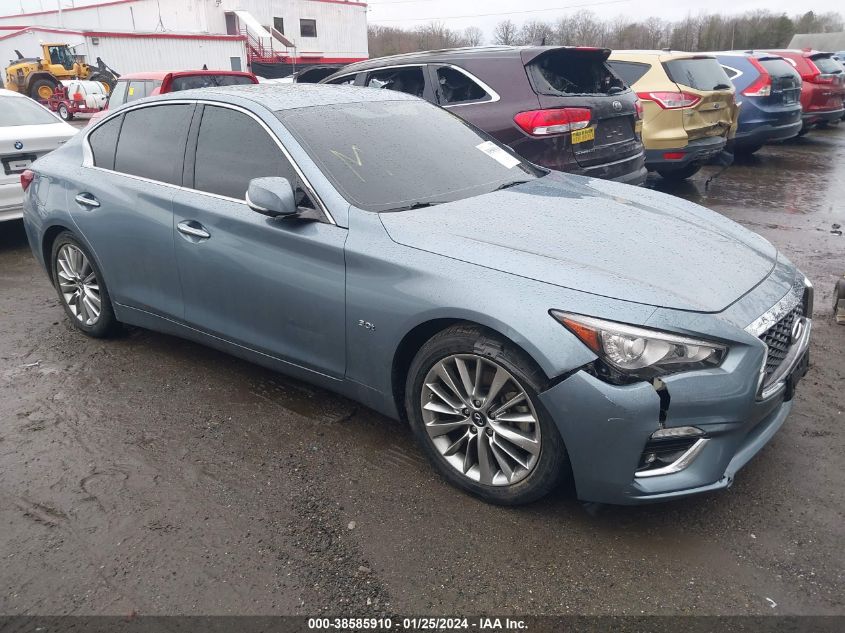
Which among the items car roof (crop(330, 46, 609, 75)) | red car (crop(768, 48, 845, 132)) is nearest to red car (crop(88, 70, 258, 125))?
car roof (crop(330, 46, 609, 75))

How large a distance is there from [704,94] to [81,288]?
700 cm

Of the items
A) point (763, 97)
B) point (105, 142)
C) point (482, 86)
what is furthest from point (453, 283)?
point (763, 97)

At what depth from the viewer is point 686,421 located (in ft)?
7.84

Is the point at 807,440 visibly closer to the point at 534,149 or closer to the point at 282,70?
the point at 534,149

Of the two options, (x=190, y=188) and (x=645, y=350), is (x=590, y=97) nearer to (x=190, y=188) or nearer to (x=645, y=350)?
(x=190, y=188)

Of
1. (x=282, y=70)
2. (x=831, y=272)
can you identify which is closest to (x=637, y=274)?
(x=831, y=272)

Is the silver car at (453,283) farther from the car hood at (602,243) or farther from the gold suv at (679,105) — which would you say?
the gold suv at (679,105)

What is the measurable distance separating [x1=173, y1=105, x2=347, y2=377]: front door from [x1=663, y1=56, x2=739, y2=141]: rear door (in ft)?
19.9

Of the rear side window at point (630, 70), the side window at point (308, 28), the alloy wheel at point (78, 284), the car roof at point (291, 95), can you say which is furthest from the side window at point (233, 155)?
the side window at point (308, 28)

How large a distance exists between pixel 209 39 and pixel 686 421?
38.6m

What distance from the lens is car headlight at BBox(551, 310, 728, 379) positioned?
2.37 m

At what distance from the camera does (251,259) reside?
131 inches

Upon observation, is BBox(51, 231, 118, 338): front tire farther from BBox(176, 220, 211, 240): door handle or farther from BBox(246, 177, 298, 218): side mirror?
BBox(246, 177, 298, 218): side mirror

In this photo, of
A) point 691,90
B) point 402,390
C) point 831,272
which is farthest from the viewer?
point 691,90
